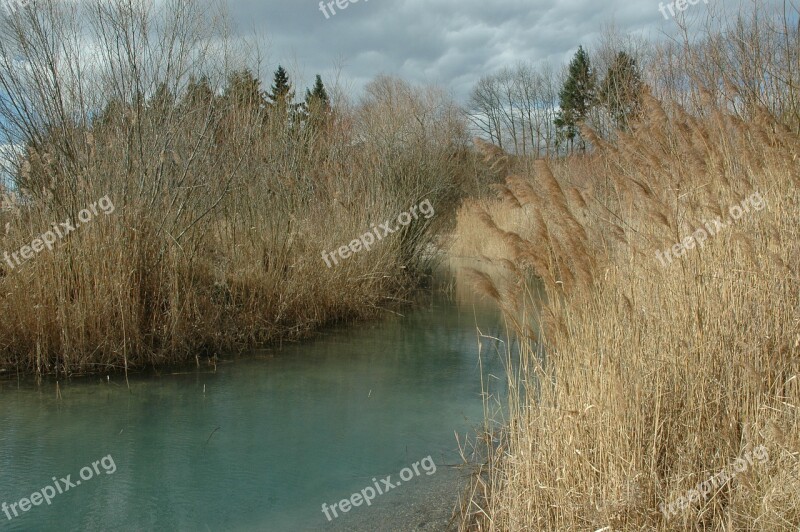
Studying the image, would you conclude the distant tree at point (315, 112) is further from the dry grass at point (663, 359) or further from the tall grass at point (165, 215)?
the dry grass at point (663, 359)

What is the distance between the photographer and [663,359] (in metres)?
2.72

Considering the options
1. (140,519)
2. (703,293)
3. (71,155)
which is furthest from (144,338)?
(703,293)

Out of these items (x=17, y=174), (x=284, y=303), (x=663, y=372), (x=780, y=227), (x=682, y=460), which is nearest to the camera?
(x=682, y=460)

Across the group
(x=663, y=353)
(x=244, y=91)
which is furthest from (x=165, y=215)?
(x=663, y=353)

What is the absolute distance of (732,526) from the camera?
216 centimetres

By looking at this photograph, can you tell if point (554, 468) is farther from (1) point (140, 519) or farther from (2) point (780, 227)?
(1) point (140, 519)

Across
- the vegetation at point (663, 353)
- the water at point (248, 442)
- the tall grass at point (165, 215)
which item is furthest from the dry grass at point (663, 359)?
the tall grass at point (165, 215)

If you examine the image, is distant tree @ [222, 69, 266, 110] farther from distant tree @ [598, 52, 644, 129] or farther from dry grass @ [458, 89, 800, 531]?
dry grass @ [458, 89, 800, 531]

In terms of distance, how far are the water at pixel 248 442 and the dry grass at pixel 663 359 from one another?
0.67 m

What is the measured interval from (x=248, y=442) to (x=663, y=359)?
273cm

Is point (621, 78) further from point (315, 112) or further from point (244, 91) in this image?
point (244, 91)

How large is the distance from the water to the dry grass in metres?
0.67

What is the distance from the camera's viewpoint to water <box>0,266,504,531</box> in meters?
3.16

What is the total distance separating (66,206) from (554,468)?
16.4ft
